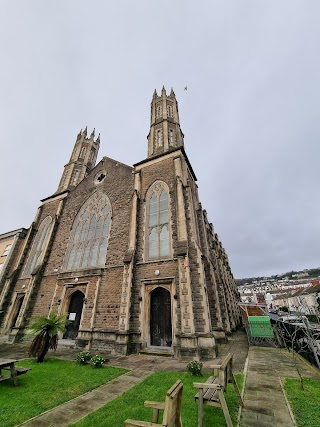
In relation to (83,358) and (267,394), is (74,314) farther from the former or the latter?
(267,394)

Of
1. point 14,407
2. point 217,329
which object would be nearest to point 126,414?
point 14,407

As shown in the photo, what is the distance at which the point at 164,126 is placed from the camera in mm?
19547

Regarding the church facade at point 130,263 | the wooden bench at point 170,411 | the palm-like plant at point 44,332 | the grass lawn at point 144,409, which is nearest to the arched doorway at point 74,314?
the church facade at point 130,263

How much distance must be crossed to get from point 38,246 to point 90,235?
6672 millimetres

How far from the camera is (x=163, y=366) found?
26.4 feet

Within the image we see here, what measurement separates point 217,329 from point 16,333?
43.4 ft

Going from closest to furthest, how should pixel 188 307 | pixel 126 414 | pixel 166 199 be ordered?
pixel 126 414, pixel 188 307, pixel 166 199

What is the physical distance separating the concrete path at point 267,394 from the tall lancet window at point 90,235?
10.9m

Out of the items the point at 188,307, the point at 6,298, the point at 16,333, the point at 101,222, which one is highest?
the point at 101,222

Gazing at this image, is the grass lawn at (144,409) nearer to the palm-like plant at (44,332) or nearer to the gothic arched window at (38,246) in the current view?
the palm-like plant at (44,332)

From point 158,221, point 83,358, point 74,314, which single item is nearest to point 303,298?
point 158,221

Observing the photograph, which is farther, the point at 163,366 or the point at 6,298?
the point at 6,298

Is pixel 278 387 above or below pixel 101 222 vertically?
below

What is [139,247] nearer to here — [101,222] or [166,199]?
[166,199]
